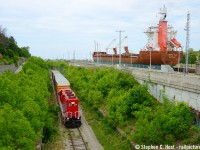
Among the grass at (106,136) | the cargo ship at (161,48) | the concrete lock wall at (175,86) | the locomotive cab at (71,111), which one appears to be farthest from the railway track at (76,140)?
the cargo ship at (161,48)

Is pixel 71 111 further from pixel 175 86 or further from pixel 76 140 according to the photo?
pixel 175 86

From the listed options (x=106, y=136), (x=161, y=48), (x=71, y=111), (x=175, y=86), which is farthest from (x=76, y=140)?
(x=161, y=48)

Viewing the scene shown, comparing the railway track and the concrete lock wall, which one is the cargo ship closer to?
the concrete lock wall

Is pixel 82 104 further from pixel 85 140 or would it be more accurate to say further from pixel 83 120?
pixel 85 140

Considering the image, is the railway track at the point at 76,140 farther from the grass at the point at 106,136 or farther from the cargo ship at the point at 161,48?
the cargo ship at the point at 161,48

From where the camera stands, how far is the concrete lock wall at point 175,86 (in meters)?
19.7

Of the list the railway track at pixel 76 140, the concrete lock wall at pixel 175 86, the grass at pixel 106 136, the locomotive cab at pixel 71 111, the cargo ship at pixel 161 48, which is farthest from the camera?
the cargo ship at pixel 161 48

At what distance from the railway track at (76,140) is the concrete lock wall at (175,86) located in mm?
7321

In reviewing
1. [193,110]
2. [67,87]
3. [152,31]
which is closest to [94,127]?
[67,87]

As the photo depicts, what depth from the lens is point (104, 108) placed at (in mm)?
31938

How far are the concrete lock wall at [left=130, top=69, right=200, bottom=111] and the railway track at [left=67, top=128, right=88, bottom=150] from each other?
7.32 m

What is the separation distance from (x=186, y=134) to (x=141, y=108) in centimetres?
569

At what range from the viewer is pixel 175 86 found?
22.3 metres

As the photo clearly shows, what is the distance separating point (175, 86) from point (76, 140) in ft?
28.9
